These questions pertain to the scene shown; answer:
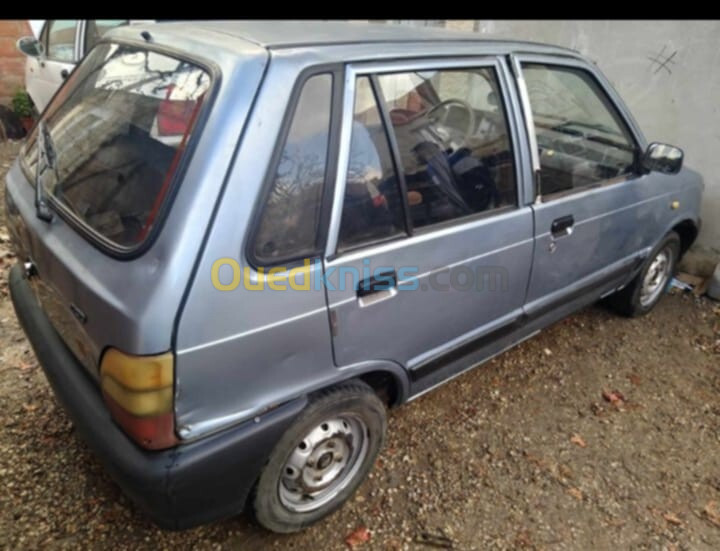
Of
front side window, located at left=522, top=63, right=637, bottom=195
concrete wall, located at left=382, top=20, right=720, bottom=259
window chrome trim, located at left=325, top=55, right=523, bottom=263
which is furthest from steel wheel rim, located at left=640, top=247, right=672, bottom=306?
window chrome trim, located at left=325, top=55, right=523, bottom=263

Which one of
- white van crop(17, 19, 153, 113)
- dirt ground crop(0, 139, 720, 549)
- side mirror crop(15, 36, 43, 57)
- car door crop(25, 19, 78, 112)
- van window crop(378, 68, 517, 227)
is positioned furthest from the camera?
side mirror crop(15, 36, 43, 57)

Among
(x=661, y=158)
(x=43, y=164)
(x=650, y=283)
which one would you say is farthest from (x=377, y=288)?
(x=650, y=283)

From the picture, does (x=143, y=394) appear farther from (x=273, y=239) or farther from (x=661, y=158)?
(x=661, y=158)

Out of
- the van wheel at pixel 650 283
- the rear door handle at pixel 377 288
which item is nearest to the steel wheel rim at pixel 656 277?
the van wheel at pixel 650 283

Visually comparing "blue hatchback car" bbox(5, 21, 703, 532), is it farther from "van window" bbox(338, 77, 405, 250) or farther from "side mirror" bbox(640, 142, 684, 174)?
"side mirror" bbox(640, 142, 684, 174)

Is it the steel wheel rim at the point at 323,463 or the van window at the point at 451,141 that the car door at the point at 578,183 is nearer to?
the van window at the point at 451,141

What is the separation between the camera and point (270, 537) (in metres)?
2.08

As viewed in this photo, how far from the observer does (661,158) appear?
279 cm

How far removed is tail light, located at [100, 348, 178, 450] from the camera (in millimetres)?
1440

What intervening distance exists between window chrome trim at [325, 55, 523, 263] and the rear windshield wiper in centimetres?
101

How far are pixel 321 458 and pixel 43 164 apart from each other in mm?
1563

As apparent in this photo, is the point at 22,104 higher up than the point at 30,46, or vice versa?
the point at 30,46

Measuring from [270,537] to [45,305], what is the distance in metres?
1.27

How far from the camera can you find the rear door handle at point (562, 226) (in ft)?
8.09
